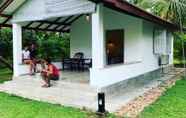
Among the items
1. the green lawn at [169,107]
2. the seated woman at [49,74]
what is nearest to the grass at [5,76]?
the seated woman at [49,74]

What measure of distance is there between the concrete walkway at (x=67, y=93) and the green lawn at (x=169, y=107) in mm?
923

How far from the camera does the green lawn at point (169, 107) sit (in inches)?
328

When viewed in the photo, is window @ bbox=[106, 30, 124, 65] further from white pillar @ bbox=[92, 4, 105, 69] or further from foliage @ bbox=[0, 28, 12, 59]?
foliage @ bbox=[0, 28, 12, 59]

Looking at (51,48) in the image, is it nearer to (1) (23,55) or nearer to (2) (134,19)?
(1) (23,55)

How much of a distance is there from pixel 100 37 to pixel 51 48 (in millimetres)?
11265

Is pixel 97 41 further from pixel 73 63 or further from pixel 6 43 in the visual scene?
pixel 6 43

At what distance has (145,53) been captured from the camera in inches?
554

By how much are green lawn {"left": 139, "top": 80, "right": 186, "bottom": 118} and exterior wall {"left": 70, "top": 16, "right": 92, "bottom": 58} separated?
608cm

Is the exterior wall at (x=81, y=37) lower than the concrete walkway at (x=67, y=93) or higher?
higher

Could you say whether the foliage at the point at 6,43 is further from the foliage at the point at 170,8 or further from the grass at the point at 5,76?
the foliage at the point at 170,8

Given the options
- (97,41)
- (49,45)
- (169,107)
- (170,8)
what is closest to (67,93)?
(97,41)

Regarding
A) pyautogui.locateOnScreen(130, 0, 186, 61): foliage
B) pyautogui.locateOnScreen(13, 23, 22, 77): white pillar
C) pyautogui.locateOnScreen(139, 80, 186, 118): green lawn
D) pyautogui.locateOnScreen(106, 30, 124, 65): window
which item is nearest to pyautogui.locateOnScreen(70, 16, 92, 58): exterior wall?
pyautogui.locateOnScreen(106, 30, 124, 65): window

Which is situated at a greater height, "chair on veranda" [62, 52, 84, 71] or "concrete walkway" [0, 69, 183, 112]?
"chair on veranda" [62, 52, 84, 71]

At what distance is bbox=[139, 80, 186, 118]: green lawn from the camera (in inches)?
328
